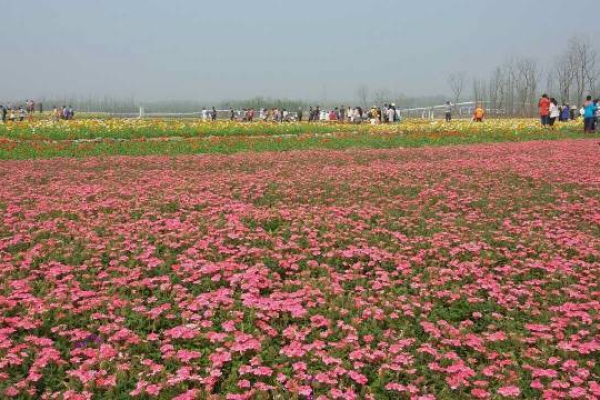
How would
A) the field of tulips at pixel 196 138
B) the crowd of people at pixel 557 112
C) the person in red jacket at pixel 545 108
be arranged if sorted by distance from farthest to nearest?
the person in red jacket at pixel 545 108
the crowd of people at pixel 557 112
the field of tulips at pixel 196 138

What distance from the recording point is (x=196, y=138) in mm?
22547

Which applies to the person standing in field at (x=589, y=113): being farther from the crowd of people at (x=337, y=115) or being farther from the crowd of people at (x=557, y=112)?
the crowd of people at (x=337, y=115)

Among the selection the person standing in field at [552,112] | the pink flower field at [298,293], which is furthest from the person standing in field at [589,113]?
the pink flower field at [298,293]

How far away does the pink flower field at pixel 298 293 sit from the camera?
4.21 meters

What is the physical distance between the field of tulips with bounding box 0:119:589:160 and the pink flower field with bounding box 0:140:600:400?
8.09 m

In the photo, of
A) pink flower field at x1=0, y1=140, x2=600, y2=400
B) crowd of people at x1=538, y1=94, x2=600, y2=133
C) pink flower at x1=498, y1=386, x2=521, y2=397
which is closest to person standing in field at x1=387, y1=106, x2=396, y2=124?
crowd of people at x1=538, y1=94, x2=600, y2=133

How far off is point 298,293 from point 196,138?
17971mm

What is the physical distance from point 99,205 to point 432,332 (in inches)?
240

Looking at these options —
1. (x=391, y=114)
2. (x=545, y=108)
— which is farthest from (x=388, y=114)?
(x=545, y=108)

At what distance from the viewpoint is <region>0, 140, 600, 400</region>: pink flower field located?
4.21 metres

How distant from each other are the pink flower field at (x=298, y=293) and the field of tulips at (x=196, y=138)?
26.5 ft

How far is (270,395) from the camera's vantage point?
4.05 metres

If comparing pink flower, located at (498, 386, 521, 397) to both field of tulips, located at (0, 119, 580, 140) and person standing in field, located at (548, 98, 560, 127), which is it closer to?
field of tulips, located at (0, 119, 580, 140)

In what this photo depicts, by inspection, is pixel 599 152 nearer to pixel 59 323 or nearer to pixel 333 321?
pixel 333 321
